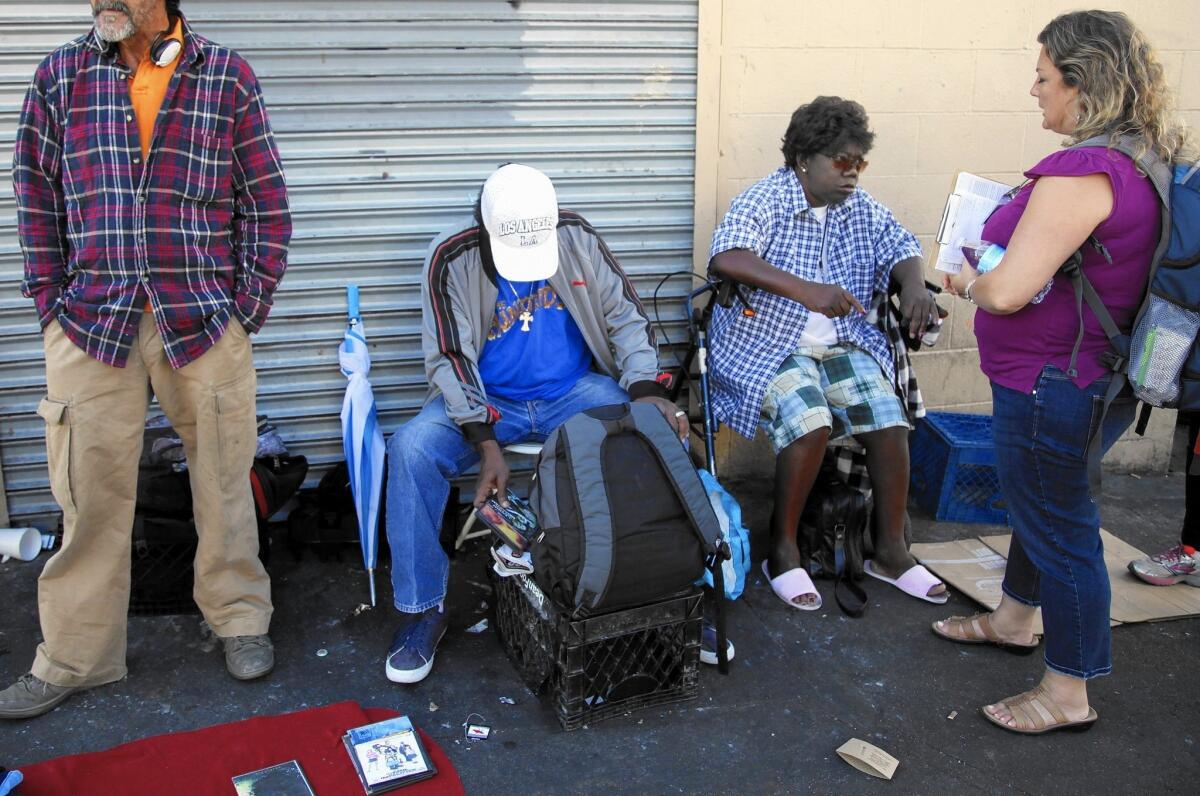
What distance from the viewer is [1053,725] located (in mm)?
2963

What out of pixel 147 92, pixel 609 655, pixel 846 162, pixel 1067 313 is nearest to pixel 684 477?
pixel 609 655

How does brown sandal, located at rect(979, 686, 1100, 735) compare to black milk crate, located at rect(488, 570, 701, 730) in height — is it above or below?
below

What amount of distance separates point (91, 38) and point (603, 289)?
1.79 m

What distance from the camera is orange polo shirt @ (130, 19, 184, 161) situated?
2850mm

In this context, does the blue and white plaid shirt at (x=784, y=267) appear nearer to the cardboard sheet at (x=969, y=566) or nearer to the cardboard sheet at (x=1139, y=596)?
the cardboard sheet at (x=969, y=566)

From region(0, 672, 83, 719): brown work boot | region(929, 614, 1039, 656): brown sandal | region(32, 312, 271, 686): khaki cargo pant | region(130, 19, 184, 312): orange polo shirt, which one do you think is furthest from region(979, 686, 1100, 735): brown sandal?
region(130, 19, 184, 312): orange polo shirt

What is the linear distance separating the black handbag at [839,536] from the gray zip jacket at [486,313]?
80cm

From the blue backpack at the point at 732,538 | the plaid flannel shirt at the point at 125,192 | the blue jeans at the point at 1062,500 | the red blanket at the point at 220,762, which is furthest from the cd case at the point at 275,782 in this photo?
the blue jeans at the point at 1062,500

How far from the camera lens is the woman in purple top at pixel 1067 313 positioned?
2.53 metres

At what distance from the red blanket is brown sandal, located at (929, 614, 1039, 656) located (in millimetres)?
1809

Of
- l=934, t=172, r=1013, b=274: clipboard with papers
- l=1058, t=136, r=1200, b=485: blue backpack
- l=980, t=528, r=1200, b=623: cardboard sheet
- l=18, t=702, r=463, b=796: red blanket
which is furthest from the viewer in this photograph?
l=980, t=528, r=1200, b=623: cardboard sheet

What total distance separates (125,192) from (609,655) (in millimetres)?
1926

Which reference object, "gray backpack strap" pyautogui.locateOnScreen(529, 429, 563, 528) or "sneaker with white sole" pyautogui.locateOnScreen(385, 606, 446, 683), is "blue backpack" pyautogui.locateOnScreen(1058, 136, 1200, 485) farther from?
"sneaker with white sole" pyautogui.locateOnScreen(385, 606, 446, 683)

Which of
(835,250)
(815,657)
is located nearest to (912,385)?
(835,250)
